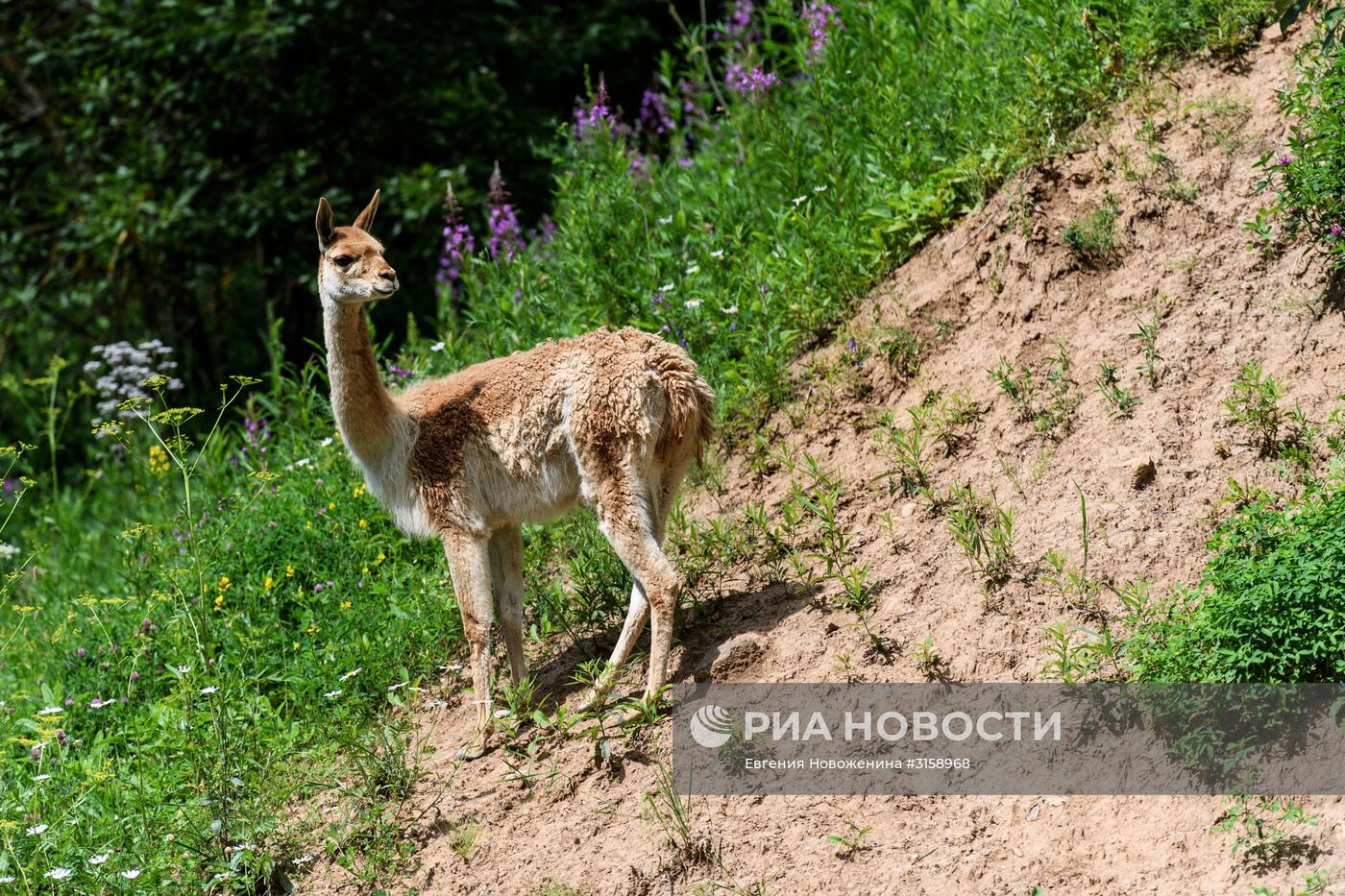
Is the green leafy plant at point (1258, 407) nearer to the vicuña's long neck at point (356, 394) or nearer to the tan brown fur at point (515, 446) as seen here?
the tan brown fur at point (515, 446)

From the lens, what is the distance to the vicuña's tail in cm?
633

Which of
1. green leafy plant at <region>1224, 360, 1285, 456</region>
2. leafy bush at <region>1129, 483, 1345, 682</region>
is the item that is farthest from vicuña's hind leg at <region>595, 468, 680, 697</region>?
green leafy plant at <region>1224, 360, 1285, 456</region>

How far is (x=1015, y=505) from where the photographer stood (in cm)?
636

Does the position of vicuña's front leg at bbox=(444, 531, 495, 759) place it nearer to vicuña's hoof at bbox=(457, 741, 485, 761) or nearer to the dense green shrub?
vicuña's hoof at bbox=(457, 741, 485, 761)

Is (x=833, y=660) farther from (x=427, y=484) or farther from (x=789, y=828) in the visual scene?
(x=427, y=484)

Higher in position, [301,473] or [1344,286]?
[1344,286]

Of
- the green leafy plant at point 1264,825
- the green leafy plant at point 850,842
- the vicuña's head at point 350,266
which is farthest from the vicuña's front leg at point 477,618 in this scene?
A: the green leafy plant at point 1264,825

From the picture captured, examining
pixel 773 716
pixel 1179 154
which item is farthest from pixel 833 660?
pixel 1179 154

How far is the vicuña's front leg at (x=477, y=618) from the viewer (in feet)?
20.8

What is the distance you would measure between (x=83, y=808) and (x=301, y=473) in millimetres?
2678

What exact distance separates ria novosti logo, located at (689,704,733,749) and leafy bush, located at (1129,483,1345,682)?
1731 mm

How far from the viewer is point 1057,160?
760 cm

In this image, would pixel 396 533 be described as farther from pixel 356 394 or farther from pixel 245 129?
pixel 245 129

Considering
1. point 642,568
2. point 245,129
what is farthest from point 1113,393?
point 245,129
